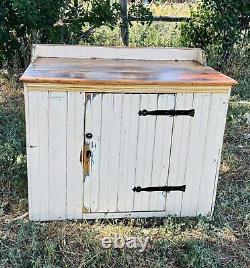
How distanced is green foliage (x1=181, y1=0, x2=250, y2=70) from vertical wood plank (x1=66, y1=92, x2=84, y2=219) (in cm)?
391

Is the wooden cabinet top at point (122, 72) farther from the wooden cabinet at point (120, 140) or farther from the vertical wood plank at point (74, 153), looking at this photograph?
the vertical wood plank at point (74, 153)

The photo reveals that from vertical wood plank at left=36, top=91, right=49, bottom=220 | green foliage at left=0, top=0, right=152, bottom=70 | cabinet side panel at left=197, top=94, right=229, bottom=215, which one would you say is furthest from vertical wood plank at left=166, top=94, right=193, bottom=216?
green foliage at left=0, top=0, right=152, bottom=70

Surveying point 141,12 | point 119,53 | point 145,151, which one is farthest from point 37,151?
point 141,12

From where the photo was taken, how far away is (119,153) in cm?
337

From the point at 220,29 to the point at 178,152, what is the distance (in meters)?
3.82

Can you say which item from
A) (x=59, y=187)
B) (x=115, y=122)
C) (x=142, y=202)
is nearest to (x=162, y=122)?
(x=115, y=122)

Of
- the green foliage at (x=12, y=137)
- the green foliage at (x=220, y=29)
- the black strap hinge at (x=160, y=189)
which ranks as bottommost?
the green foliage at (x=12, y=137)

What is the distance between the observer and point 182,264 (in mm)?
3158

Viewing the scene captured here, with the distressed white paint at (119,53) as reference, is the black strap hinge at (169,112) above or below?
below

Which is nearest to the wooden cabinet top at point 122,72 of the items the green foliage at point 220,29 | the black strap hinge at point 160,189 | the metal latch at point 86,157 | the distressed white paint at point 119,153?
the distressed white paint at point 119,153

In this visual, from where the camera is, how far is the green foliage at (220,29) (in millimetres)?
6508

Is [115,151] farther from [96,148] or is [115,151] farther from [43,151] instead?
[43,151]

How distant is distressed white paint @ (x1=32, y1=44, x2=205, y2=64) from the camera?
4164 mm

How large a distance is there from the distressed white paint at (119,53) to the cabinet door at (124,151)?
109 centimetres
